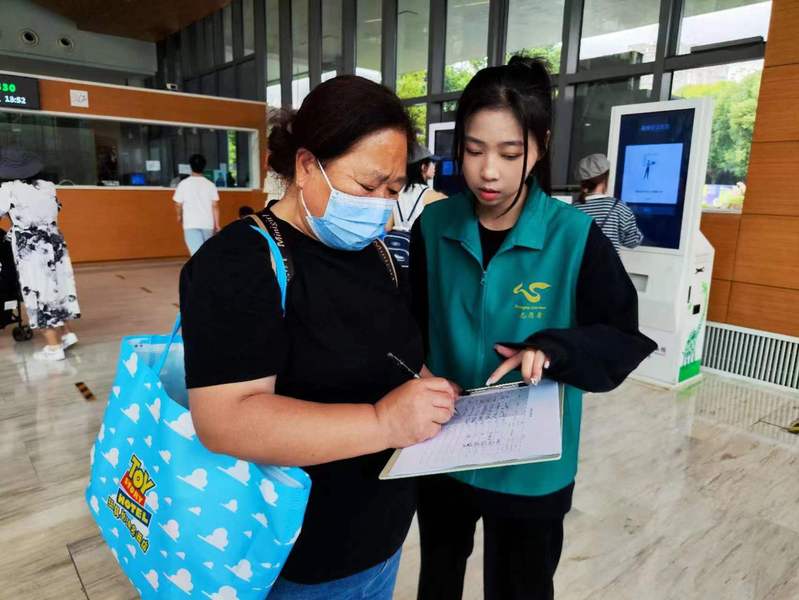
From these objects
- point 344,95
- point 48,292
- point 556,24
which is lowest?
point 48,292

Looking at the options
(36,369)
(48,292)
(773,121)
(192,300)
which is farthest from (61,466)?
(773,121)

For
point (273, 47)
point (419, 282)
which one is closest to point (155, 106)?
point (273, 47)

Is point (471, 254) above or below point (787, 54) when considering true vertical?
below

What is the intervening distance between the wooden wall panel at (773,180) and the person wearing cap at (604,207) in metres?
0.80

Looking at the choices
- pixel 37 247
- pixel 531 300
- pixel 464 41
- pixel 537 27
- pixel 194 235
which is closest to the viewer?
pixel 531 300

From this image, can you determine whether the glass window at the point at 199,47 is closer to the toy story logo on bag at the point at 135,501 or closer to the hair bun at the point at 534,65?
the hair bun at the point at 534,65

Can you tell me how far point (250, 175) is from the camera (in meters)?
9.79

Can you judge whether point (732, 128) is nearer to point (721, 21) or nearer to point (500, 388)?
point (721, 21)

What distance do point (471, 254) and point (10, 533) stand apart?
6.82ft

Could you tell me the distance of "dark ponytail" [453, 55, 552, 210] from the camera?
1022 mm

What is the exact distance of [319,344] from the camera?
2.56 feet

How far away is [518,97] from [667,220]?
10.2 feet

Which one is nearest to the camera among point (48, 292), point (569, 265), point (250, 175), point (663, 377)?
point (569, 265)

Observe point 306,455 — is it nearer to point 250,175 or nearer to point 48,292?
point 48,292
